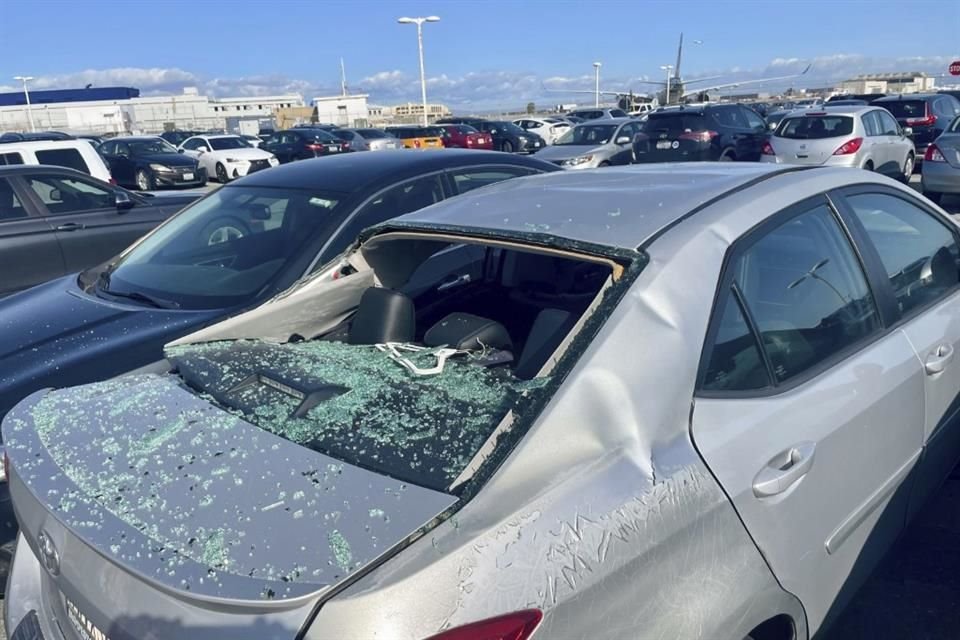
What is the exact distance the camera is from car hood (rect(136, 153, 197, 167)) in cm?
2064

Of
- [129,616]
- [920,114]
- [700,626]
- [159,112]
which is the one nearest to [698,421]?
[700,626]

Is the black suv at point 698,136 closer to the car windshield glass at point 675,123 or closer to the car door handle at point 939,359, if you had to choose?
the car windshield glass at point 675,123

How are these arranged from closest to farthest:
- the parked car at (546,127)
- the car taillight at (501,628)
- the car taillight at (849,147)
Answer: the car taillight at (501,628) < the car taillight at (849,147) < the parked car at (546,127)

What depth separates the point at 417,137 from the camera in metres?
27.8

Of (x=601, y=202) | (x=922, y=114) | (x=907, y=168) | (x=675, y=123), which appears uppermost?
(x=601, y=202)

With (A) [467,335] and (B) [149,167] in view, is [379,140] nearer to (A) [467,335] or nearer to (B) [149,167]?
(B) [149,167]

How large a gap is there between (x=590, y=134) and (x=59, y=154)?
35.5 ft

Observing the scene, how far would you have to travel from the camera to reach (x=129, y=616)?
139 centimetres

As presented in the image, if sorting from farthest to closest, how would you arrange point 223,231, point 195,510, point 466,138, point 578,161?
point 466,138 < point 578,161 < point 223,231 < point 195,510

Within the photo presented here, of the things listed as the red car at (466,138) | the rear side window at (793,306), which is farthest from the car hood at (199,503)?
the red car at (466,138)

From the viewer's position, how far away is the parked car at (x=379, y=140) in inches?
1009

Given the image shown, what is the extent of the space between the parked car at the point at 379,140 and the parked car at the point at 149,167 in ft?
20.1

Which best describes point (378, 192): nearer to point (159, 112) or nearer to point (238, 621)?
point (238, 621)

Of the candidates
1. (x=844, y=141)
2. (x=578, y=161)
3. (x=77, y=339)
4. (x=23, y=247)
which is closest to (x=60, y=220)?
(x=23, y=247)
